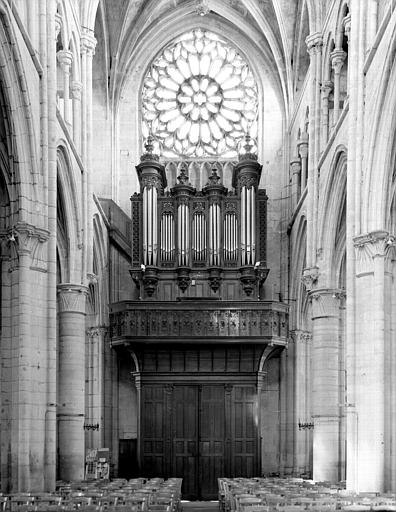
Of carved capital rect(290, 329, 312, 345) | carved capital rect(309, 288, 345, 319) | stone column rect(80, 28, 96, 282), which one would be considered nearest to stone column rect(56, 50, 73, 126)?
stone column rect(80, 28, 96, 282)

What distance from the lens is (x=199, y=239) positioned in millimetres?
34844

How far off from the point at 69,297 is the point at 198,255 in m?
9.05

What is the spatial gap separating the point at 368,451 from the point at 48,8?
1312 cm

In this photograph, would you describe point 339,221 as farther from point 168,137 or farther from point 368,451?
point 168,137

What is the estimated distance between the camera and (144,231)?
3466 centimetres

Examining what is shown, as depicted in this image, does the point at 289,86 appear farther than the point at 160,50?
No

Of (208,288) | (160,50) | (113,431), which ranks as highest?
(160,50)

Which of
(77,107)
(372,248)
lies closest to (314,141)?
(77,107)

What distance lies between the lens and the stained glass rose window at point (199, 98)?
39.6 meters

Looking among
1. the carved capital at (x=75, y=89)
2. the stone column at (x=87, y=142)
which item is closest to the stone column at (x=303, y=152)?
the stone column at (x=87, y=142)

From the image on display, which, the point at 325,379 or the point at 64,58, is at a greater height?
the point at 64,58

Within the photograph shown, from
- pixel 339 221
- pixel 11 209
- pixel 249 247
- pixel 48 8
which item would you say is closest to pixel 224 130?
pixel 249 247

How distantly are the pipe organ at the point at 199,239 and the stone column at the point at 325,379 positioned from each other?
6.93 metres

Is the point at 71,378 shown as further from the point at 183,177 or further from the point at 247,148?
the point at 247,148
